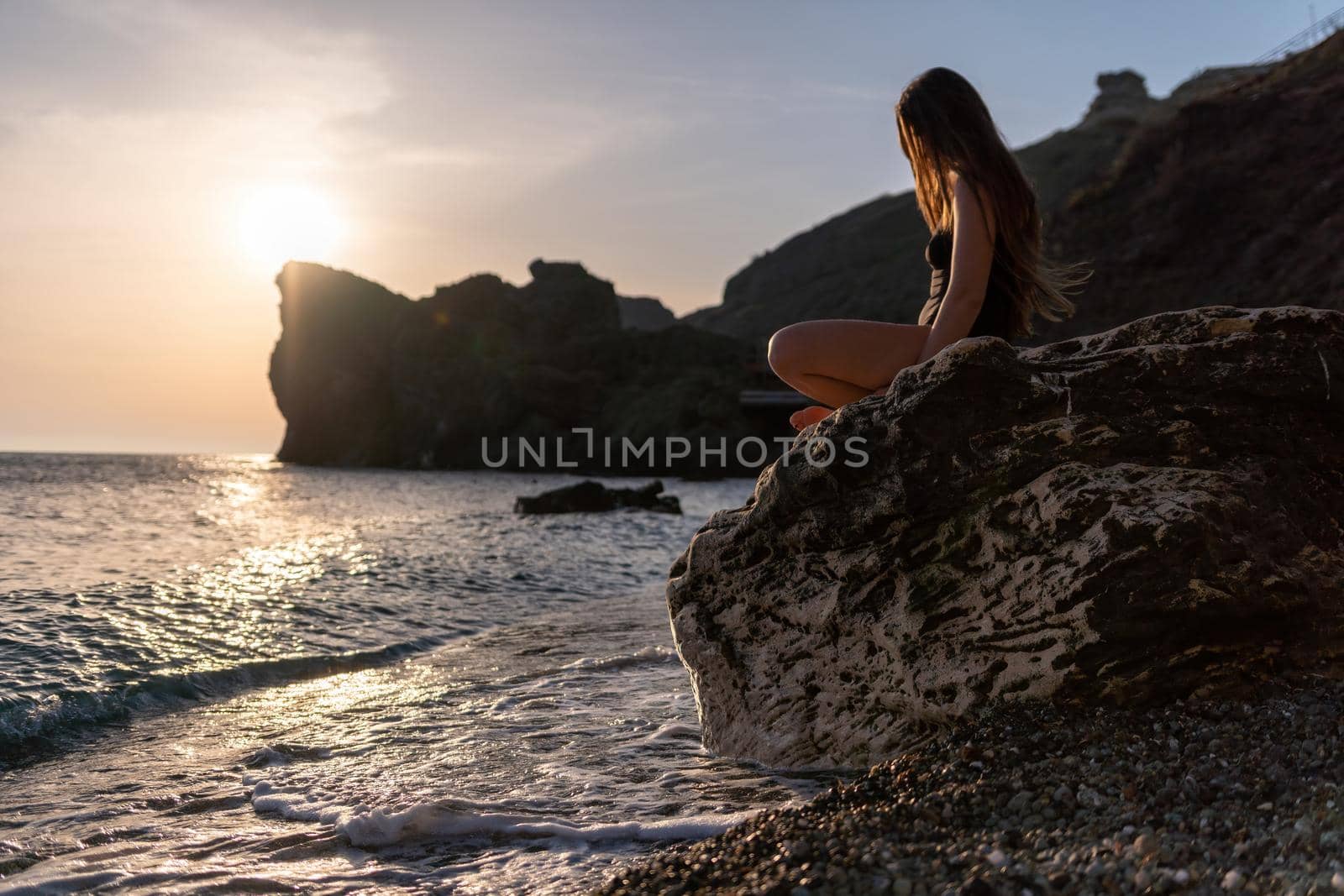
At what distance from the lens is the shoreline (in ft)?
7.45

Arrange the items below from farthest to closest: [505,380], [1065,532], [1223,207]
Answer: [505,380] → [1223,207] → [1065,532]

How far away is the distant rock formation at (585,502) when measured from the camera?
78.6ft

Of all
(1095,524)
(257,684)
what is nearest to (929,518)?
(1095,524)

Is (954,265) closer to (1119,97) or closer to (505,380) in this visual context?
(505,380)

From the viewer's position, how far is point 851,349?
409 centimetres

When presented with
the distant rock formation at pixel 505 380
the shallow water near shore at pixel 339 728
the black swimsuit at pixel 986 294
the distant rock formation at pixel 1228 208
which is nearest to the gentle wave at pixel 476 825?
the shallow water near shore at pixel 339 728

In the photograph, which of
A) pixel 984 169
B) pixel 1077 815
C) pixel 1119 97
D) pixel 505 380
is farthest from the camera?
pixel 1119 97

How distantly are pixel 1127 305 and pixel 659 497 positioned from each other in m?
22.4

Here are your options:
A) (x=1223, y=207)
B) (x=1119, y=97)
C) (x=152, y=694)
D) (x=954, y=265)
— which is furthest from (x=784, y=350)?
(x=1119, y=97)

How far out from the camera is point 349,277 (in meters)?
92.2

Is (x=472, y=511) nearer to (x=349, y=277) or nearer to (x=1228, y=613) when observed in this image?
(x=1228, y=613)

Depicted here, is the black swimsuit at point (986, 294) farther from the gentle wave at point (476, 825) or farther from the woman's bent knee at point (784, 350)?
the gentle wave at point (476, 825)

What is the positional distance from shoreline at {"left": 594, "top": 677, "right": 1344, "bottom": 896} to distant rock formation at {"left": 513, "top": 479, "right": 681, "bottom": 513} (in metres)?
20.9

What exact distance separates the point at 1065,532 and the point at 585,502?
21.2 metres
